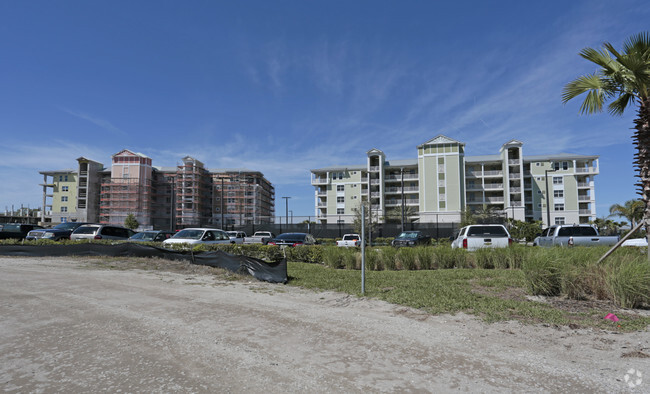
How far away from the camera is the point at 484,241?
1455cm

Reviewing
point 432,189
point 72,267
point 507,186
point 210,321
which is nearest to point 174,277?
point 72,267

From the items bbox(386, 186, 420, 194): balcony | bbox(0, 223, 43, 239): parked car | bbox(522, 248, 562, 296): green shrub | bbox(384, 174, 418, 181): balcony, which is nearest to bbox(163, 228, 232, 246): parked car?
bbox(522, 248, 562, 296): green shrub

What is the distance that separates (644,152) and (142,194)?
3954 inches

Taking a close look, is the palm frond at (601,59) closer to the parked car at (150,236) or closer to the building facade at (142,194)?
the parked car at (150,236)

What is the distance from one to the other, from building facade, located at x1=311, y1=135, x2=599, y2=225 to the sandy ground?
58787mm

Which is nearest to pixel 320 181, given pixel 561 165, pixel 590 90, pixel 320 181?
pixel 320 181

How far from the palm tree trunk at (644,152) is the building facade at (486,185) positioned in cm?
5654

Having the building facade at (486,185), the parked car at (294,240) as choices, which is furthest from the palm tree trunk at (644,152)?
the building facade at (486,185)

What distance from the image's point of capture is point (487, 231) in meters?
15.1

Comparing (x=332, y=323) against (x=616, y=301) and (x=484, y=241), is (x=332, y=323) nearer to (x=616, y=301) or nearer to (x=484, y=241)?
(x=616, y=301)

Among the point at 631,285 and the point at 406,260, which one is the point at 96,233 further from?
the point at 631,285

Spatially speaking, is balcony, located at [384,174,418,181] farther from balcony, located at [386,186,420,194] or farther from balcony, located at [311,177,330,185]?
balcony, located at [311,177,330,185]

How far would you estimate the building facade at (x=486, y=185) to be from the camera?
66562 millimetres

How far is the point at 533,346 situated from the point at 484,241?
1046cm
